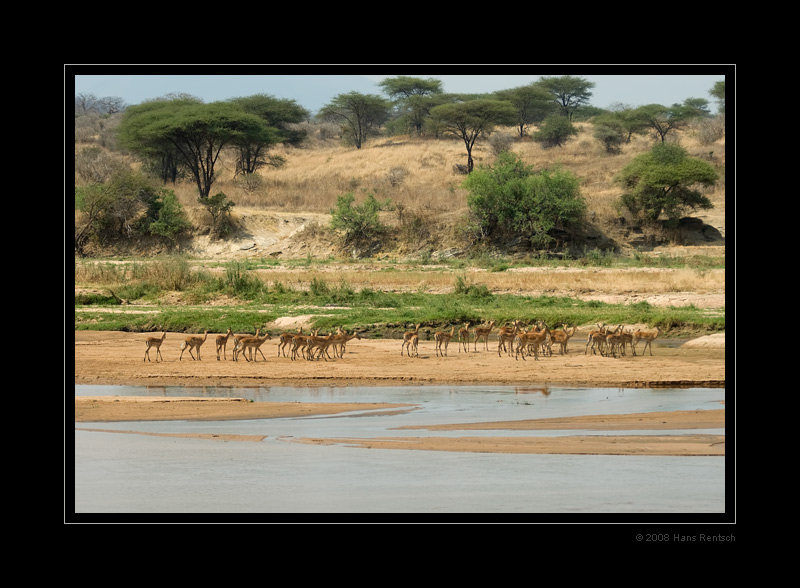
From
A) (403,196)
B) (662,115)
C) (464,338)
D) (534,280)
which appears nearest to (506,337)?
(464,338)

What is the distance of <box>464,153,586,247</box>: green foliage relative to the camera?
170 ft

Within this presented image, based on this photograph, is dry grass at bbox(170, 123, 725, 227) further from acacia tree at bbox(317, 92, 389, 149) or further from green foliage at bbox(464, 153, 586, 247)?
green foliage at bbox(464, 153, 586, 247)

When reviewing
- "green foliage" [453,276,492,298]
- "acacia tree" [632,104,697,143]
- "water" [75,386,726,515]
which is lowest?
"water" [75,386,726,515]

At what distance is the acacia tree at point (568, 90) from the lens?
8506 cm

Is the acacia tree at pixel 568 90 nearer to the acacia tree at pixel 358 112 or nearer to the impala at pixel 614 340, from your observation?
the acacia tree at pixel 358 112

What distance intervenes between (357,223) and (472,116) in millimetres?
21545

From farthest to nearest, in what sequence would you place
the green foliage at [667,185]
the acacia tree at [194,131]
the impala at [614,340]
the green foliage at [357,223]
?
the acacia tree at [194,131] → the green foliage at [667,185] → the green foliage at [357,223] → the impala at [614,340]

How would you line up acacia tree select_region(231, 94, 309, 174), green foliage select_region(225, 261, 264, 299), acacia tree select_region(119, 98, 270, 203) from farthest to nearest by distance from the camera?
acacia tree select_region(231, 94, 309, 174), acacia tree select_region(119, 98, 270, 203), green foliage select_region(225, 261, 264, 299)

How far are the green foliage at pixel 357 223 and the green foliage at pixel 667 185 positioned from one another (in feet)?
45.9

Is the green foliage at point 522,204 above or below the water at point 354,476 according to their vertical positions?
above

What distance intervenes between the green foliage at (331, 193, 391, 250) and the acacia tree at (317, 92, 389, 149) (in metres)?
32.2

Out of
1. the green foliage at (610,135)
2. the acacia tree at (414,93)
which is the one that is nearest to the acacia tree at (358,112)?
the acacia tree at (414,93)

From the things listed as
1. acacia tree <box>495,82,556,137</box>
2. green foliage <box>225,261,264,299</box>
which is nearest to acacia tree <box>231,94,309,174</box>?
acacia tree <box>495,82,556,137</box>
